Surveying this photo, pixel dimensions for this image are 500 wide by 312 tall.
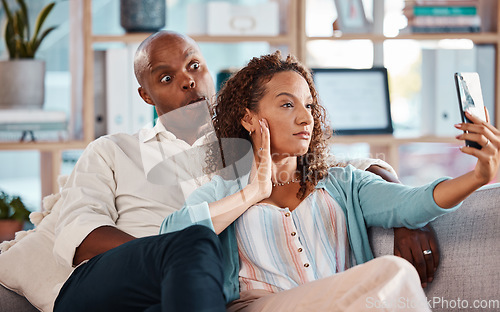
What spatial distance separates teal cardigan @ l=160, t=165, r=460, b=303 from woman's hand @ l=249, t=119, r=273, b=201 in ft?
0.29

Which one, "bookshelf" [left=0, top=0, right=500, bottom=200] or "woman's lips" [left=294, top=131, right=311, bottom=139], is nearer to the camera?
"woman's lips" [left=294, top=131, right=311, bottom=139]

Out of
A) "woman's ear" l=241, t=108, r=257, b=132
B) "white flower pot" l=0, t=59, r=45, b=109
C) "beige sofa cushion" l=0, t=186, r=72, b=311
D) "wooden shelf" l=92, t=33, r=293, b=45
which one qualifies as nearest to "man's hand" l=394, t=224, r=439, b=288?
"woman's ear" l=241, t=108, r=257, b=132

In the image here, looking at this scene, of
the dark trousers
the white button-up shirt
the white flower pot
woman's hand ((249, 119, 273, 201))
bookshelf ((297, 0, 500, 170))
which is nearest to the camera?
the dark trousers

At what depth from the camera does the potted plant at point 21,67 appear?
7.98 feet

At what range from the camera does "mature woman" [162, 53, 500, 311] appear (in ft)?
4.39

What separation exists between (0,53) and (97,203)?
1543mm

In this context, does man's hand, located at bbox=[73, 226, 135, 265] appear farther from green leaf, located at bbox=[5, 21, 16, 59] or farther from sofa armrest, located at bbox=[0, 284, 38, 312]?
green leaf, located at bbox=[5, 21, 16, 59]

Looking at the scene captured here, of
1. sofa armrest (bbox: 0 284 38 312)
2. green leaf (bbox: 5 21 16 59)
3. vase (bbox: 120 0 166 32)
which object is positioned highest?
vase (bbox: 120 0 166 32)

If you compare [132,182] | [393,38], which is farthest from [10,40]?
[393,38]

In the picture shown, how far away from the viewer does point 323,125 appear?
1.69 m

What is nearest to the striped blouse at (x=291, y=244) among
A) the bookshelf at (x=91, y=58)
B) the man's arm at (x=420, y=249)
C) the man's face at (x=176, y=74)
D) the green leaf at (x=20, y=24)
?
the man's arm at (x=420, y=249)

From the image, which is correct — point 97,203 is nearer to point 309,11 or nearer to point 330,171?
point 330,171

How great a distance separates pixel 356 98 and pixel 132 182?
1.31m

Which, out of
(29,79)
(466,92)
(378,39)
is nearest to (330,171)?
(466,92)
